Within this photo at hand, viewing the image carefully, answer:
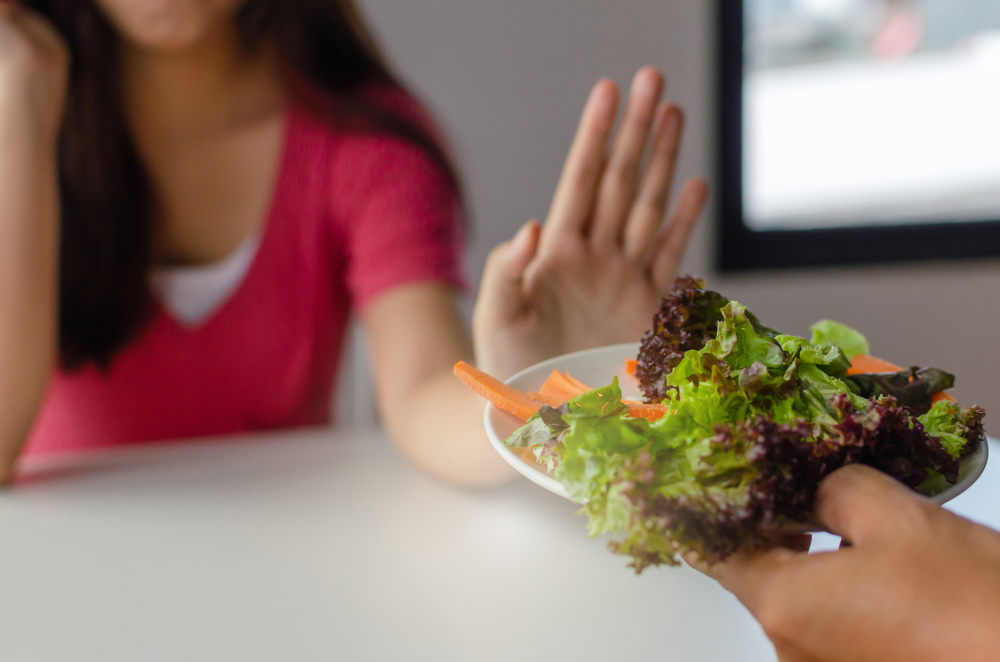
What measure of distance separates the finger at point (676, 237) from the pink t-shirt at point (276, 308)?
0.43 meters

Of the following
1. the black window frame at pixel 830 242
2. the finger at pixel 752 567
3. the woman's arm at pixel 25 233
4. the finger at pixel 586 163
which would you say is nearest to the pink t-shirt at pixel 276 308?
the woman's arm at pixel 25 233

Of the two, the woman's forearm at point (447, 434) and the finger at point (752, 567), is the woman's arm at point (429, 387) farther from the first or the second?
the finger at point (752, 567)

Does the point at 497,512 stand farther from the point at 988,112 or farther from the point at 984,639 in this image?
the point at 988,112

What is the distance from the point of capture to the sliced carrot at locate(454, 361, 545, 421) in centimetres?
69

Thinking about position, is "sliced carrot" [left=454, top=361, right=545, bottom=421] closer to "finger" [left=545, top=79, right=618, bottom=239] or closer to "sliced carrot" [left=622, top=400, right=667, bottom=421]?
"sliced carrot" [left=622, top=400, right=667, bottom=421]

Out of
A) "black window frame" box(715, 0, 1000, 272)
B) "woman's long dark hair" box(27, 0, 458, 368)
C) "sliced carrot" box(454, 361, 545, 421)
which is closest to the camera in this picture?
"sliced carrot" box(454, 361, 545, 421)

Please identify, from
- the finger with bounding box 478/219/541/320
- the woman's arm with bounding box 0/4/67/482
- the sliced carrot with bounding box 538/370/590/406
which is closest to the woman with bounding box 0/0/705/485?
the woman's arm with bounding box 0/4/67/482

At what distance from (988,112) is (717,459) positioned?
321cm

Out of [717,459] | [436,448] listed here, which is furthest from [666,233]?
[717,459]

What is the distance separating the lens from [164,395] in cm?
156

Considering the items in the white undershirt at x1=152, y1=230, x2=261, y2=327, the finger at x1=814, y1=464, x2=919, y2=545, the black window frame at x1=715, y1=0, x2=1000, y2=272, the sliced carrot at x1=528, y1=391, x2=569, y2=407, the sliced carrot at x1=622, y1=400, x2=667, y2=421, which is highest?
the finger at x1=814, y1=464, x2=919, y2=545

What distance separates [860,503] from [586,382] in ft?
1.22

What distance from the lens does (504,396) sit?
2.32 ft

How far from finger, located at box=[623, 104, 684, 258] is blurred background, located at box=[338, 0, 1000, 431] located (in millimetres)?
1214
